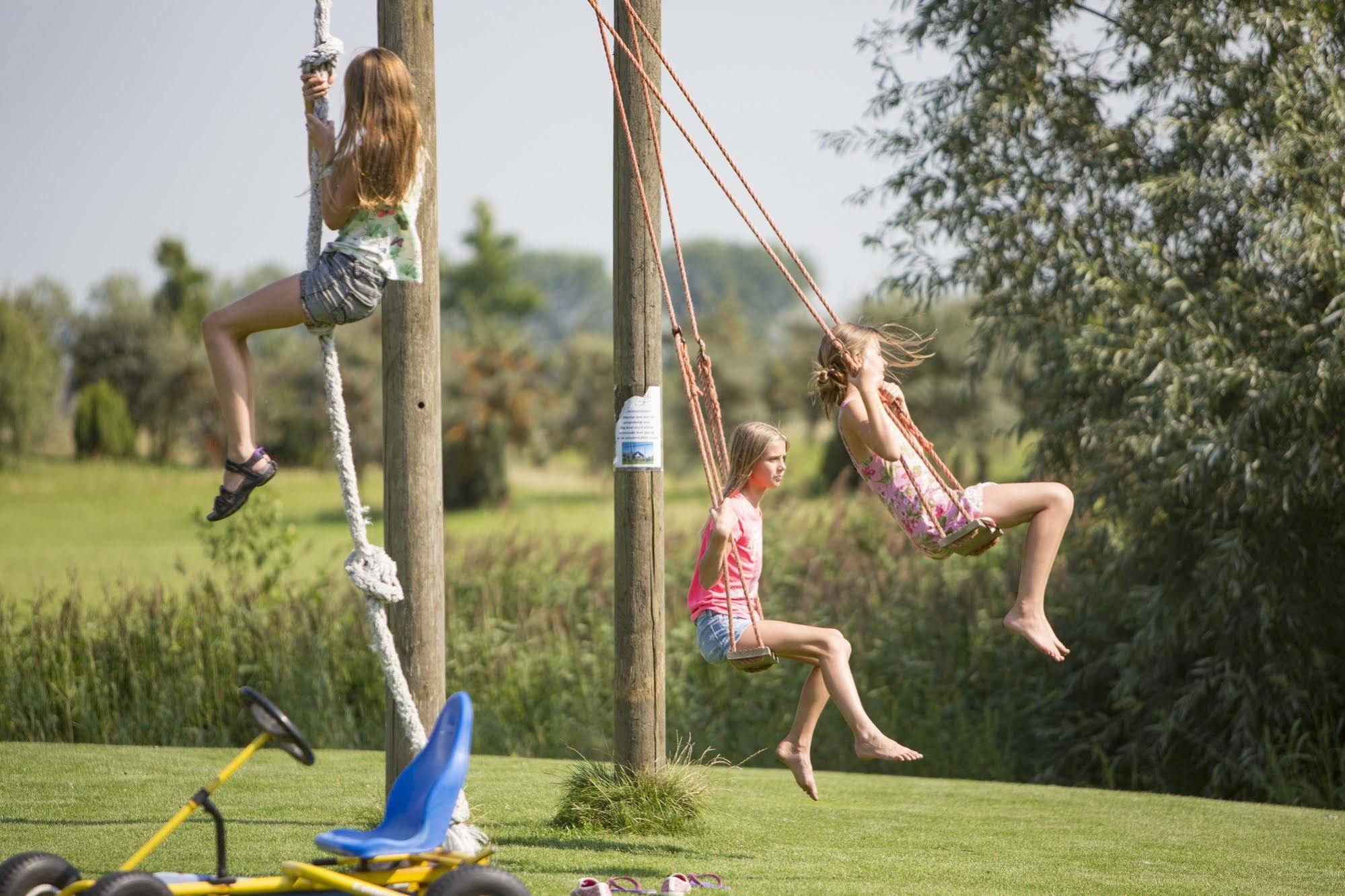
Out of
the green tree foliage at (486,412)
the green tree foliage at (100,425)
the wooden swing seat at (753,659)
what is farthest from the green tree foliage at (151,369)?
the wooden swing seat at (753,659)

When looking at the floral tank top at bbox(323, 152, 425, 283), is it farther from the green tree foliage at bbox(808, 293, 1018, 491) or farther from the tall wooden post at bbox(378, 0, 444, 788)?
the green tree foliage at bbox(808, 293, 1018, 491)

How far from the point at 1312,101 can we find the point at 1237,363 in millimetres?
1669

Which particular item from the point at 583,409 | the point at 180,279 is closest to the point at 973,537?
the point at 583,409

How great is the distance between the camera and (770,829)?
5.20m

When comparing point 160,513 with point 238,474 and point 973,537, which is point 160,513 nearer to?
point 238,474

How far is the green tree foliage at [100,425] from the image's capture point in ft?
96.2

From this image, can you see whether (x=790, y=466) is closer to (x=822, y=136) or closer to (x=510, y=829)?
(x=822, y=136)

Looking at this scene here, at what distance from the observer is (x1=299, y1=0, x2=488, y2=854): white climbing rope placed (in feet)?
11.2

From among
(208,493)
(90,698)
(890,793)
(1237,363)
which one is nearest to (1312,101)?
(1237,363)

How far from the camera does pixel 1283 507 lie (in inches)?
302

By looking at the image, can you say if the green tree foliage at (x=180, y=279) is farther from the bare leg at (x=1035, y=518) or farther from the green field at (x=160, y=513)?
the bare leg at (x=1035, y=518)

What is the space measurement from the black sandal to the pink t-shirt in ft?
4.47

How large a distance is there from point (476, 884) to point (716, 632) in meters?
1.39

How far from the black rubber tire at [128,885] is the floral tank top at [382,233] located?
1548 mm
